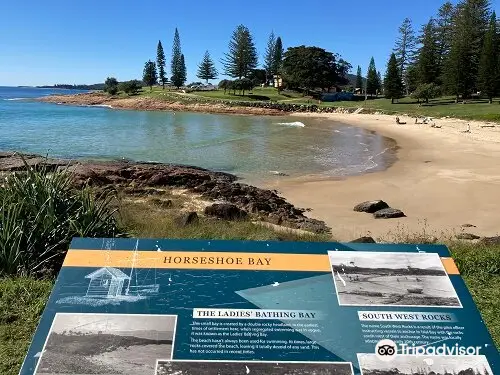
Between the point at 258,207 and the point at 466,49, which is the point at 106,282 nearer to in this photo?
the point at 258,207

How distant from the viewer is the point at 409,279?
2906 mm

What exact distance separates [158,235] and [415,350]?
17.6ft

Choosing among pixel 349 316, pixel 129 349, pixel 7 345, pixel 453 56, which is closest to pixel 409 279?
pixel 349 316

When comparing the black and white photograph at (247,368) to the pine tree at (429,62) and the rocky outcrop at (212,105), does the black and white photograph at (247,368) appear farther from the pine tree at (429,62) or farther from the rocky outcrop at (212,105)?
the pine tree at (429,62)

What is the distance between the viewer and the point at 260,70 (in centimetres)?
11438

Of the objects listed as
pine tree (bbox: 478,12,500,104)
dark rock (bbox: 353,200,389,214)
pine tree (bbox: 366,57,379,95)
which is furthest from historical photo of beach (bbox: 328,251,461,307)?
pine tree (bbox: 366,57,379,95)

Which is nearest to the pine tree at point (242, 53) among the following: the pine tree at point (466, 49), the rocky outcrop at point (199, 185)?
the pine tree at point (466, 49)

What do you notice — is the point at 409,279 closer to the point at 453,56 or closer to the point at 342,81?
the point at 453,56

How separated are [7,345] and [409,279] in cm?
301

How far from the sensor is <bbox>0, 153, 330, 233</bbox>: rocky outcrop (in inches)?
485

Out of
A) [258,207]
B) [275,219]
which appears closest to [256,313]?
[275,219]

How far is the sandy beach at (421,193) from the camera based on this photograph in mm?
11508

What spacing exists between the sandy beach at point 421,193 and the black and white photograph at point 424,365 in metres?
6.70

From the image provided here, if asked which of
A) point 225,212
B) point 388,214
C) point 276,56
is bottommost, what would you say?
point 388,214
